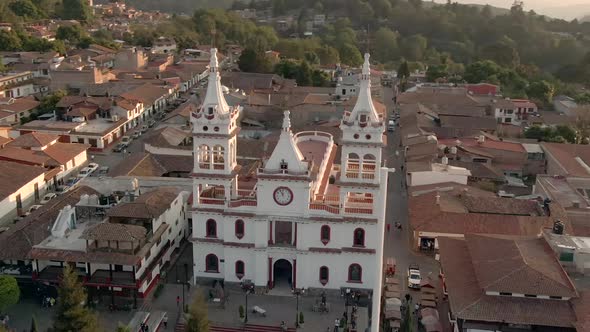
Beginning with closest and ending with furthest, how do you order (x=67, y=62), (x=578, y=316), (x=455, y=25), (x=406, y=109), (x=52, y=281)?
1. (x=578, y=316)
2. (x=52, y=281)
3. (x=406, y=109)
4. (x=67, y=62)
5. (x=455, y=25)

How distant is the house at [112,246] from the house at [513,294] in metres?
14.4

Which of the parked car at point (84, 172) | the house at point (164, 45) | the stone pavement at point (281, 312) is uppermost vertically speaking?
the house at point (164, 45)

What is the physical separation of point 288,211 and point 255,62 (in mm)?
58917

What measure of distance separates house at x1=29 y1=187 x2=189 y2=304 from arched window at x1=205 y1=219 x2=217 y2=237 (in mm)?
2575

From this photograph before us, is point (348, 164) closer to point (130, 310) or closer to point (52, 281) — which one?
point (130, 310)

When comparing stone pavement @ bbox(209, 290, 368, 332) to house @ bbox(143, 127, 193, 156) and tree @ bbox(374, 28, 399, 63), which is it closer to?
house @ bbox(143, 127, 193, 156)

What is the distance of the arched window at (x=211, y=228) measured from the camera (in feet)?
103

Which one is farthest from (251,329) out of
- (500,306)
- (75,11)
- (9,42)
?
(75,11)

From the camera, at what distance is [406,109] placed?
66062 millimetres

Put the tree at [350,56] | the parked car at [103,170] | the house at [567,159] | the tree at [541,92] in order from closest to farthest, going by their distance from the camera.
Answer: the house at [567,159]
the parked car at [103,170]
the tree at [541,92]
the tree at [350,56]

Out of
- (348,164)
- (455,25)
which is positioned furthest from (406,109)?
(455,25)

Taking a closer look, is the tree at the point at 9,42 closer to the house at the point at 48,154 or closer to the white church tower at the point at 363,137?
the house at the point at 48,154

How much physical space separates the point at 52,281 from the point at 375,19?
13373 cm

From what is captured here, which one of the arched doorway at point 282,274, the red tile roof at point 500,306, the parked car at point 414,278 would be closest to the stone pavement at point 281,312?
the arched doorway at point 282,274
